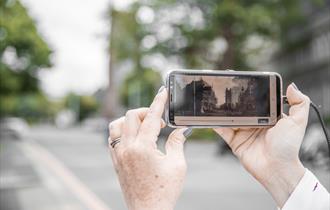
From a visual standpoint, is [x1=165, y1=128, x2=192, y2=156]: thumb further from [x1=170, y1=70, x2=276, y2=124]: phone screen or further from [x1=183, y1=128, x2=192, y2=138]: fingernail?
[x1=170, y1=70, x2=276, y2=124]: phone screen

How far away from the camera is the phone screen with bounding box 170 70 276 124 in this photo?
2.16 m

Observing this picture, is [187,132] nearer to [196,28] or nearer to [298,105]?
[298,105]

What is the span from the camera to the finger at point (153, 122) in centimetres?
178

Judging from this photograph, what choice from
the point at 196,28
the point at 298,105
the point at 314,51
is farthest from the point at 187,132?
the point at 314,51

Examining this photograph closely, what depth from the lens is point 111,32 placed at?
48.9 metres

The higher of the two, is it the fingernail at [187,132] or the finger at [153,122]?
the finger at [153,122]

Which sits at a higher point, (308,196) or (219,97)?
(219,97)

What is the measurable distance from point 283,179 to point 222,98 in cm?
35

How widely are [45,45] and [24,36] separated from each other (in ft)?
31.3

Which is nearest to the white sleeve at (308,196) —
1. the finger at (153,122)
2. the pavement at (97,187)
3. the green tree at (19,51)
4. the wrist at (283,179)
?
the wrist at (283,179)

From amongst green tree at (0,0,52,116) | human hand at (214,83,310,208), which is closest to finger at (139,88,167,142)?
human hand at (214,83,310,208)

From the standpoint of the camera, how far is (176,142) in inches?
73.3

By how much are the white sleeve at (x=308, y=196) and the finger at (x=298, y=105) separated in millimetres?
176

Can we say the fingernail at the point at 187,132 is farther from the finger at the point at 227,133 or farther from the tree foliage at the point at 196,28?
the tree foliage at the point at 196,28
